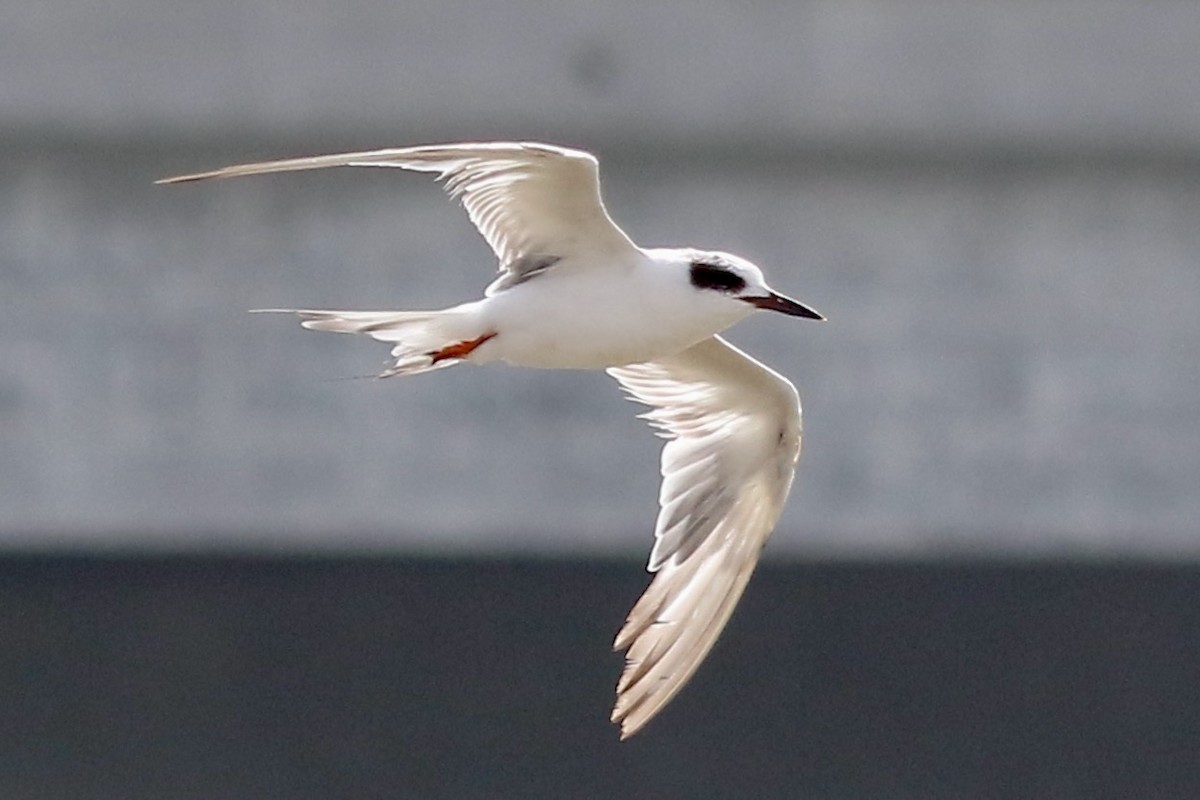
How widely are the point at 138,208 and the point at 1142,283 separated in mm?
4154

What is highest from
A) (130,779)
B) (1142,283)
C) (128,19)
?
(128,19)

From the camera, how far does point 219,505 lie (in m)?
11.3

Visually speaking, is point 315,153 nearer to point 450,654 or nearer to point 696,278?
point 450,654

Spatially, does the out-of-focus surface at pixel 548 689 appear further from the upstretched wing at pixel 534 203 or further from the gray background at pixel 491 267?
the upstretched wing at pixel 534 203

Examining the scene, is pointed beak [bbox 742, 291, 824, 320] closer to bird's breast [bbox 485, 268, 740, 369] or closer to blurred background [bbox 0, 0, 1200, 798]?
bird's breast [bbox 485, 268, 740, 369]

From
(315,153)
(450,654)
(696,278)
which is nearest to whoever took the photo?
(696,278)

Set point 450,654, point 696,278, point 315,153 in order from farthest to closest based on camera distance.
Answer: point 315,153 → point 450,654 → point 696,278

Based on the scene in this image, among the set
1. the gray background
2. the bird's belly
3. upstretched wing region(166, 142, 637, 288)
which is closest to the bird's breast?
the bird's belly

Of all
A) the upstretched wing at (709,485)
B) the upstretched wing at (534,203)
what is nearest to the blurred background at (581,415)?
the upstretched wing at (709,485)

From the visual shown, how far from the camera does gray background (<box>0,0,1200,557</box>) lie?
11.3 m

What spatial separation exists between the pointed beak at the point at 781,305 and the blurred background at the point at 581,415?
12.9ft

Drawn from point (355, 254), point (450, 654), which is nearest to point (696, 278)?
point (450, 654)

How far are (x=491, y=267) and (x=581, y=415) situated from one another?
70 centimetres

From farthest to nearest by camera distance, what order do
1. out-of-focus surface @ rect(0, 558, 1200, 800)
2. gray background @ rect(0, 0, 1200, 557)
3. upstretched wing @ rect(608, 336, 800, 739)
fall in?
gray background @ rect(0, 0, 1200, 557)
out-of-focus surface @ rect(0, 558, 1200, 800)
upstretched wing @ rect(608, 336, 800, 739)
